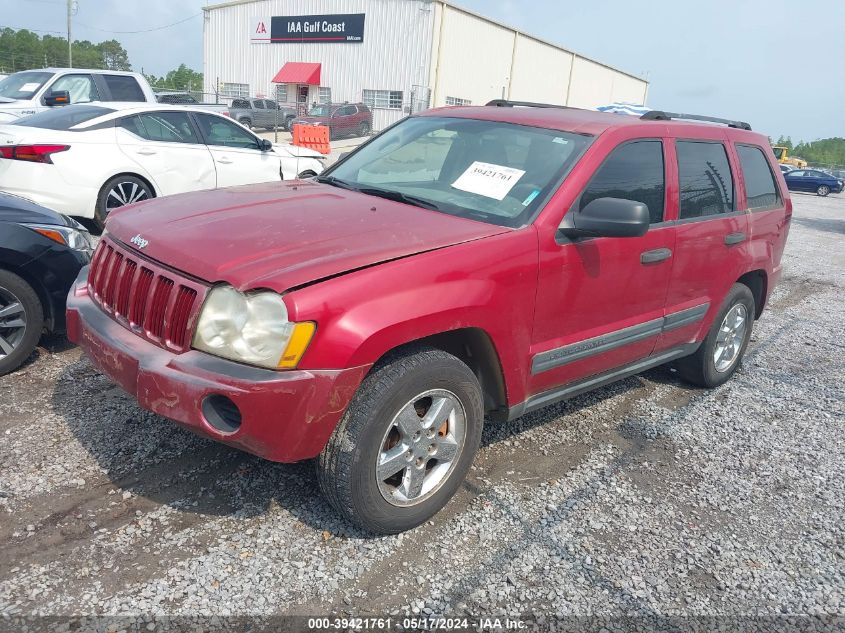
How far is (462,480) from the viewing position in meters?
3.23

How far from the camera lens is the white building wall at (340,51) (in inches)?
1393

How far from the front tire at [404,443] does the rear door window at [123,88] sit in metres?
11.2

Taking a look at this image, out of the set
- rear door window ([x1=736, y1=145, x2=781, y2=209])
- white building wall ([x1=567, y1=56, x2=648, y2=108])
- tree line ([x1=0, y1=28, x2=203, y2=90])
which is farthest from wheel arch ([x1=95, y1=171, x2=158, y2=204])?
tree line ([x1=0, y1=28, x2=203, y2=90])

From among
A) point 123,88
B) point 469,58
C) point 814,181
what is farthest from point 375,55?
point 123,88

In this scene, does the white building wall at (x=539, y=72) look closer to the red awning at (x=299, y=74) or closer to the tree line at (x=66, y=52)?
the red awning at (x=299, y=74)

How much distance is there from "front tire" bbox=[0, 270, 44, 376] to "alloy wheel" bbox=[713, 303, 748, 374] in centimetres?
444

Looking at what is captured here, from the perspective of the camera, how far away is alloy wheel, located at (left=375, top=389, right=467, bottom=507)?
290 centimetres

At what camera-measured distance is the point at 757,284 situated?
5285 millimetres

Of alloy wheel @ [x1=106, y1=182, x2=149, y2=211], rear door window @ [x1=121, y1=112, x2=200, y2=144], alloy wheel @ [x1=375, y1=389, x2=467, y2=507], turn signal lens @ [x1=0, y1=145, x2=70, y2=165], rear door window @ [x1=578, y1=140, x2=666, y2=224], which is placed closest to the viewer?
alloy wheel @ [x1=375, y1=389, x2=467, y2=507]

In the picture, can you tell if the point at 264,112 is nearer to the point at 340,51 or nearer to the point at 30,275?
the point at 340,51

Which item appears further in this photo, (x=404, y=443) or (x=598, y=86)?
(x=598, y=86)

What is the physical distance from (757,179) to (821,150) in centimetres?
10283

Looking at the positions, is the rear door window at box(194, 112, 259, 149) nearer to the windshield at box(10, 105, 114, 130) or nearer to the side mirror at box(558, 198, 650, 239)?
the windshield at box(10, 105, 114, 130)

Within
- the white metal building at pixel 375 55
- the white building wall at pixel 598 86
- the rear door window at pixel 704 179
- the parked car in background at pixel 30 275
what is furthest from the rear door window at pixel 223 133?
the white building wall at pixel 598 86
